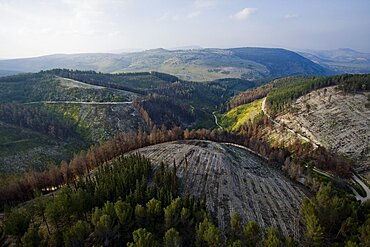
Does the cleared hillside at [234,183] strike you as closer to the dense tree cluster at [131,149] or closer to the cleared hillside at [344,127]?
the dense tree cluster at [131,149]

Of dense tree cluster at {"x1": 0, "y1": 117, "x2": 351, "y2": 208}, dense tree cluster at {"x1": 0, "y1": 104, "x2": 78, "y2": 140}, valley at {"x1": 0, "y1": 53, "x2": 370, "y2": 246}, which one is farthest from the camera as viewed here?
dense tree cluster at {"x1": 0, "y1": 104, "x2": 78, "y2": 140}

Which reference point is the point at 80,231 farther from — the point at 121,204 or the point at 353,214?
the point at 353,214

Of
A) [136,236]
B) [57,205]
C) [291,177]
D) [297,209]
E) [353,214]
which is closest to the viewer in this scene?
[136,236]

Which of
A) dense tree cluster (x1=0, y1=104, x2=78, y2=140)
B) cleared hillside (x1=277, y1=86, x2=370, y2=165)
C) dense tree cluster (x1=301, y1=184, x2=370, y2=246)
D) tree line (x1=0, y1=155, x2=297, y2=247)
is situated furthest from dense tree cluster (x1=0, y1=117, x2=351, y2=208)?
dense tree cluster (x1=0, y1=104, x2=78, y2=140)

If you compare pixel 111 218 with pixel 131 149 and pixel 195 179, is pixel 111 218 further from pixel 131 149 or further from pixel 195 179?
pixel 131 149

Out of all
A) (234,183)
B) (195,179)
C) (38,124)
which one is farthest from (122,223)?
(38,124)

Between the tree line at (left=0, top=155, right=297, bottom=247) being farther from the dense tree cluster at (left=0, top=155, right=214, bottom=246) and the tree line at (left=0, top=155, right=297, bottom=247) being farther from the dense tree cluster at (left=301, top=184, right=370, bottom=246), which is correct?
the dense tree cluster at (left=301, top=184, right=370, bottom=246)

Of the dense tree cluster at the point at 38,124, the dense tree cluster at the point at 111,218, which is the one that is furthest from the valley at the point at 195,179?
the dense tree cluster at the point at 38,124

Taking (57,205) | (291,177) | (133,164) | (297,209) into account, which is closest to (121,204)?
(57,205)
